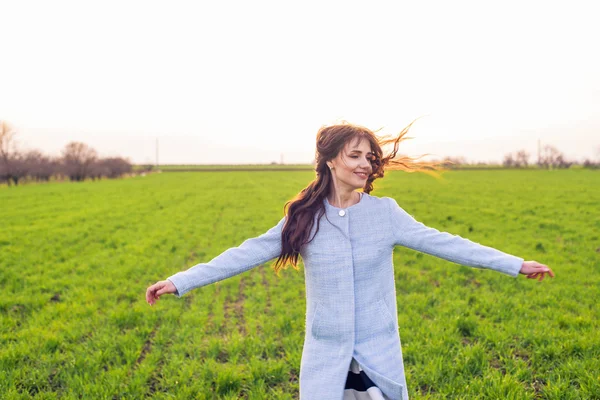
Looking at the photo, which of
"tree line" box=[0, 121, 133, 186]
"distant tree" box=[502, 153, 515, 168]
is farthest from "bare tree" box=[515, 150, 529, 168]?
"tree line" box=[0, 121, 133, 186]

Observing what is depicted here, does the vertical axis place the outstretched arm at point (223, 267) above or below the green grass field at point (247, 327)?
above

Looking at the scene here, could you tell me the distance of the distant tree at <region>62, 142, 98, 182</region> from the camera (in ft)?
245

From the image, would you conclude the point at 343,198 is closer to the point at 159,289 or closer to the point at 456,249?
the point at 456,249

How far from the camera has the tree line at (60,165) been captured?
5828 cm

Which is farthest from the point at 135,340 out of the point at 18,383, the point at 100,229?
the point at 100,229

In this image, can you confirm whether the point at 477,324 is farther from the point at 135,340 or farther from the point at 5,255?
the point at 5,255

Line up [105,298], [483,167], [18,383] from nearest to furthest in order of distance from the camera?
[18,383] < [105,298] < [483,167]

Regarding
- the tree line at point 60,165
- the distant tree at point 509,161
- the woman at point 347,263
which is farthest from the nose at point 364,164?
the distant tree at point 509,161

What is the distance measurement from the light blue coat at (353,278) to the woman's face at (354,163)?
6.0 inches

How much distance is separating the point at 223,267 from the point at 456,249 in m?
1.28

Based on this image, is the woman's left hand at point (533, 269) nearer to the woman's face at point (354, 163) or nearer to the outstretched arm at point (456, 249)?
the outstretched arm at point (456, 249)

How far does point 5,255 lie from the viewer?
11.1m

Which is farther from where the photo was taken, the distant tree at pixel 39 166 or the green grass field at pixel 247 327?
the distant tree at pixel 39 166

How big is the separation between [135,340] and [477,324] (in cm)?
418
